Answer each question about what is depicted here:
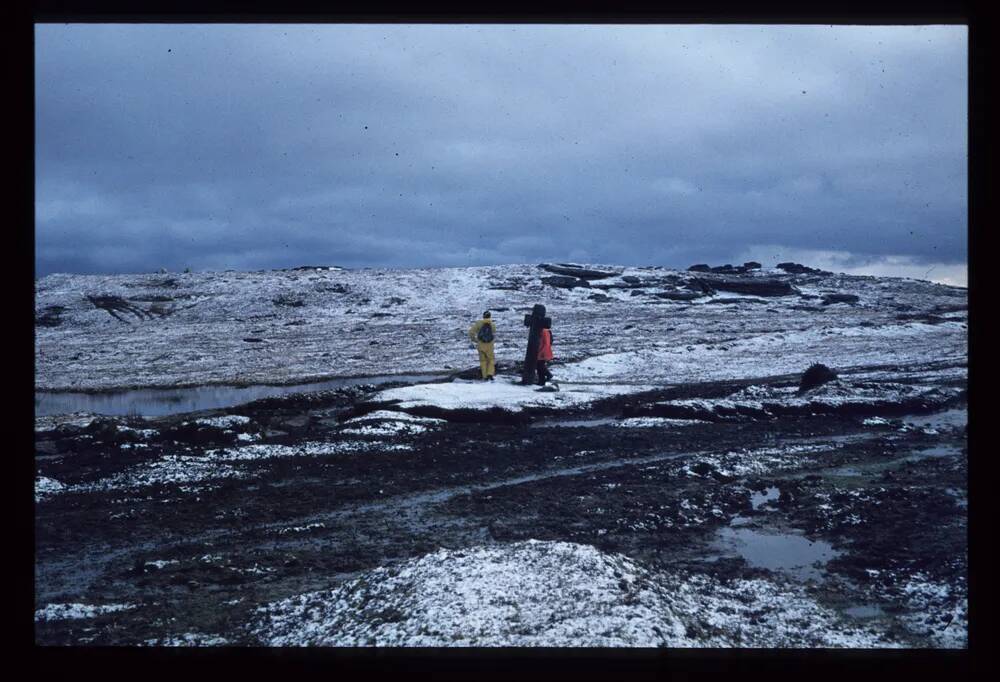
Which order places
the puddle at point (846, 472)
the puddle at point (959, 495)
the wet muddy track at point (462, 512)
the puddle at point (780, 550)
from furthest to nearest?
the puddle at point (846, 472), the puddle at point (959, 495), the puddle at point (780, 550), the wet muddy track at point (462, 512)

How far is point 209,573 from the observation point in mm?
6883

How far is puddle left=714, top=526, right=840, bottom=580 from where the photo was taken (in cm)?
682

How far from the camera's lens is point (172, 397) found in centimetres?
1880

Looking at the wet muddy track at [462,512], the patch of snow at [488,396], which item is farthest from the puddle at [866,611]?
the patch of snow at [488,396]

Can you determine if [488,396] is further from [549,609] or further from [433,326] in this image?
[433,326]

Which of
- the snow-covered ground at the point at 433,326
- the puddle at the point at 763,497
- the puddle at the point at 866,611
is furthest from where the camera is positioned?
the snow-covered ground at the point at 433,326

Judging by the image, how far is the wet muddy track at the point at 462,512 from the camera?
21.7ft

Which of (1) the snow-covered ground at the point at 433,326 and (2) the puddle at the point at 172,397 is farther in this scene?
(1) the snow-covered ground at the point at 433,326

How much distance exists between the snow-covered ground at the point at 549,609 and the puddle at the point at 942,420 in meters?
8.46

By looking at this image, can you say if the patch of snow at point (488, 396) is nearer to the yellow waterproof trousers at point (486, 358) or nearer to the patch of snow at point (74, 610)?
the yellow waterproof trousers at point (486, 358)

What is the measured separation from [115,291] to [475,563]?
47.2 meters

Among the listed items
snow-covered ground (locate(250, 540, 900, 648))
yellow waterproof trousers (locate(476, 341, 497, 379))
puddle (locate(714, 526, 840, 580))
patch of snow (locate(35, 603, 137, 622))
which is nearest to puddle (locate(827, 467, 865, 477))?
puddle (locate(714, 526, 840, 580))

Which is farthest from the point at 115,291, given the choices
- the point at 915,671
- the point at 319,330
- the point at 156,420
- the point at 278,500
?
the point at 915,671

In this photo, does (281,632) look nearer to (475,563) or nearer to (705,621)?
(475,563)
